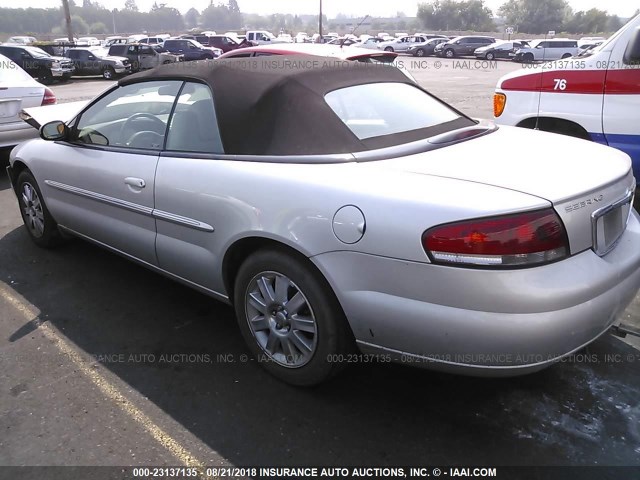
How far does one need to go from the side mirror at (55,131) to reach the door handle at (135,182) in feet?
3.04

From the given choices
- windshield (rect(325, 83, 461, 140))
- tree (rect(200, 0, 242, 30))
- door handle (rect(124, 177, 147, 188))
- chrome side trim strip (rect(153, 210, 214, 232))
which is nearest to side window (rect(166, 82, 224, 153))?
door handle (rect(124, 177, 147, 188))

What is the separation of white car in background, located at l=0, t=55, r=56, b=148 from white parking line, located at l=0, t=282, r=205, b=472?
3.76 m

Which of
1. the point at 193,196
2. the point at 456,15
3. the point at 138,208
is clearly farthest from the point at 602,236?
the point at 456,15

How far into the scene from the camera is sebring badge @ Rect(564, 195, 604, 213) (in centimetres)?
221

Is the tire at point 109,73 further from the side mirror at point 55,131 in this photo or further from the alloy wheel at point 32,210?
Answer: the side mirror at point 55,131

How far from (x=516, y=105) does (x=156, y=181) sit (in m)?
3.87

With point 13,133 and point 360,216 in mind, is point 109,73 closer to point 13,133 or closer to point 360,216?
point 13,133

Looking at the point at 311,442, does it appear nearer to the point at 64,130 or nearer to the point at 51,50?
the point at 64,130

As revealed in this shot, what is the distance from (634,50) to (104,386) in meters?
4.76

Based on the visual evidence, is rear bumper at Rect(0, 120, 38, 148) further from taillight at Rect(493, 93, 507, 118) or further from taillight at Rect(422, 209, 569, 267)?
taillight at Rect(422, 209, 569, 267)

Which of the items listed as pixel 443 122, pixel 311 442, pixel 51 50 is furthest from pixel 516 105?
pixel 51 50

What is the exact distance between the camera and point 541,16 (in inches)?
3713

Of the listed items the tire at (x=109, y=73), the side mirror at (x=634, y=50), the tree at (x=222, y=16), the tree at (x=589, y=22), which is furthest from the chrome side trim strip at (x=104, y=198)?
the tree at (x=222, y=16)

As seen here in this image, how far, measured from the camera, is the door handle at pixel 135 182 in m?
3.28
